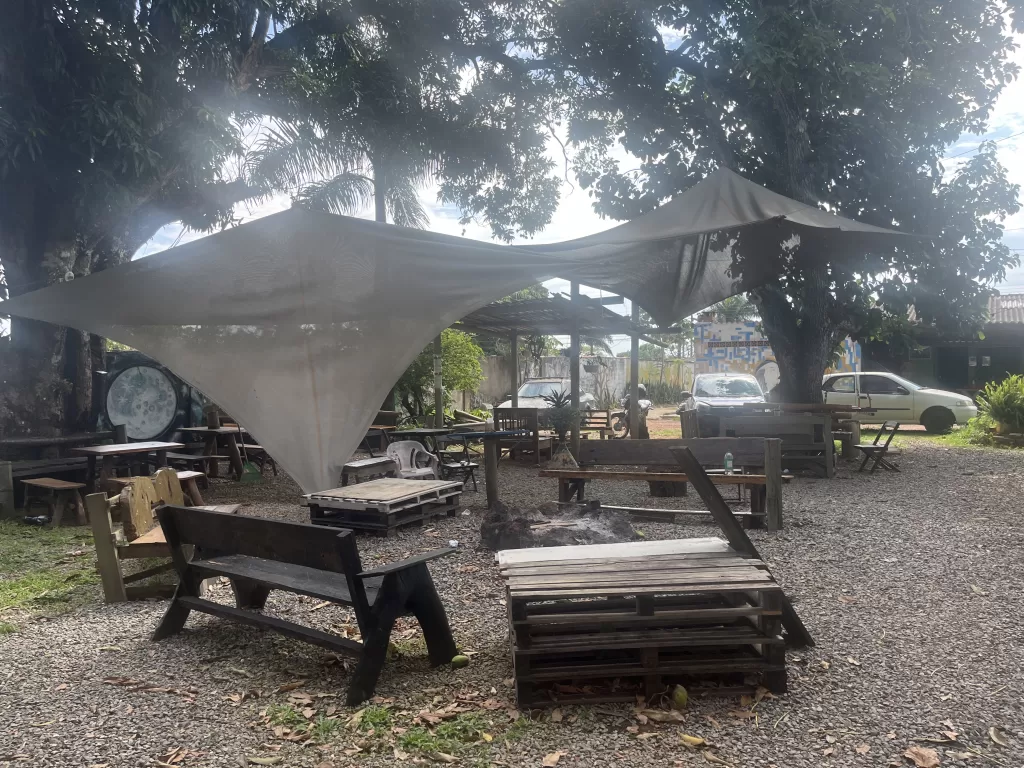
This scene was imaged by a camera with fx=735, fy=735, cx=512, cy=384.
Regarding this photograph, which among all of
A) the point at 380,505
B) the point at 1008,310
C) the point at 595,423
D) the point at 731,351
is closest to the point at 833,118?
the point at 595,423

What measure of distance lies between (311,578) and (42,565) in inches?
150

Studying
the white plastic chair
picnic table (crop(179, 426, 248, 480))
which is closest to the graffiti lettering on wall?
the white plastic chair

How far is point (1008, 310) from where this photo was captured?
2575 cm

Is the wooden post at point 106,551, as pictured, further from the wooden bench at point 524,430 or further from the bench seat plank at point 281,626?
the wooden bench at point 524,430

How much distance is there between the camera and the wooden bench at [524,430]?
41.7 feet

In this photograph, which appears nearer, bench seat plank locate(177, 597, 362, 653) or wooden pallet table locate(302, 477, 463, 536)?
bench seat plank locate(177, 597, 362, 653)

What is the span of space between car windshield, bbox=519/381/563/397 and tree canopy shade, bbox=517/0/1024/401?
7062 mm

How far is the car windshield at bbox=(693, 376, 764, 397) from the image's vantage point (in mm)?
15556

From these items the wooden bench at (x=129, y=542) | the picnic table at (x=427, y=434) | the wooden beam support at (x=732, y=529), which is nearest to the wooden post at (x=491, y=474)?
the picnic table at (x=427, y=434)

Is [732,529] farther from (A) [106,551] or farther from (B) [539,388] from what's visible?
(B) [539,388]

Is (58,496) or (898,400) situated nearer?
(58,496)

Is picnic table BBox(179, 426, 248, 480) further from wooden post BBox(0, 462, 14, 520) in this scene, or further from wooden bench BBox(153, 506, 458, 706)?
wooden bench BBox(153, 506, 458, 706)

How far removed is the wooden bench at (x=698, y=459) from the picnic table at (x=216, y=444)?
219 inches

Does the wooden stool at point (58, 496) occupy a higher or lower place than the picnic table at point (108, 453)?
lower
